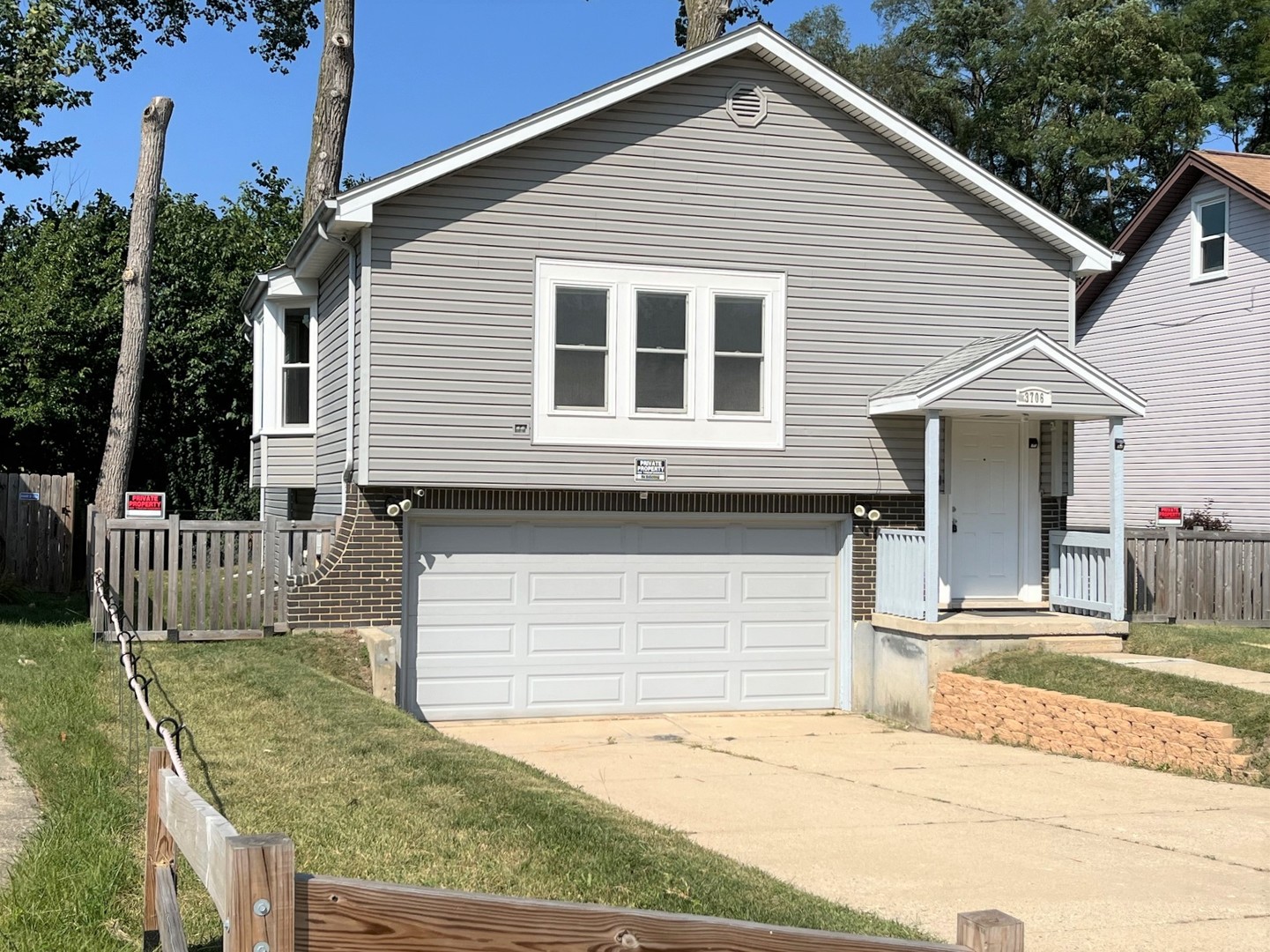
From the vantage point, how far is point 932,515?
15078 millimetres

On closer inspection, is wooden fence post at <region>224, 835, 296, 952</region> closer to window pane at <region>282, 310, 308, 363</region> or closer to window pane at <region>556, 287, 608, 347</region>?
window pane at <region>556, 287, 608, 347</region>

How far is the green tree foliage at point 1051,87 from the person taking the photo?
35.4 m

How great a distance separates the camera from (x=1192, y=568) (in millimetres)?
17844

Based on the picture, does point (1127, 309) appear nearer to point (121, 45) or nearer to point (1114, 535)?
point (1114, 535)

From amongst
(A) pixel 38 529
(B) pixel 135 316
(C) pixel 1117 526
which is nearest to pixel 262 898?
(C) pixel 1117 526

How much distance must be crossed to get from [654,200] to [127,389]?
10687 millimetres

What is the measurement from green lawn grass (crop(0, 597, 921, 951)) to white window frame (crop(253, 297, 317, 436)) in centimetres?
628

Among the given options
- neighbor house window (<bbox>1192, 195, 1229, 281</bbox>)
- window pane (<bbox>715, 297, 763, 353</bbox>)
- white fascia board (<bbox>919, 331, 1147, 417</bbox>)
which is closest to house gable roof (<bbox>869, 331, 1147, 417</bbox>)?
white fascia board (<bbox>919, 331, 1147, 417</bbox>)

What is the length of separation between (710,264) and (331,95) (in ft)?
34.5

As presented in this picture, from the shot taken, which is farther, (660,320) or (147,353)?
(147,353)

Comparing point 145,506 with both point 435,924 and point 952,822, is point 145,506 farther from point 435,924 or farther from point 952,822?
point 435,924

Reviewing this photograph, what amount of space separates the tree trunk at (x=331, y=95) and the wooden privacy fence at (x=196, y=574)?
10276 mm

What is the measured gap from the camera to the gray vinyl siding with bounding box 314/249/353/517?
15.4 metres

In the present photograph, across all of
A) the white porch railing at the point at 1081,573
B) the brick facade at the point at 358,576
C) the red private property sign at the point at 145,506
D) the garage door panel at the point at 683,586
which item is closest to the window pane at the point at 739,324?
the garage door panel at the point at 683,586
